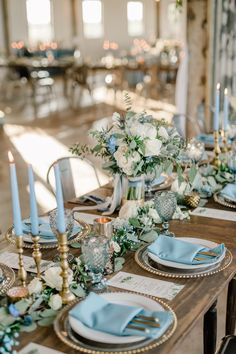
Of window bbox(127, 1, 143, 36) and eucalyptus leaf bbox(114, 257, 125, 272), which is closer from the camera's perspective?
eucalyptus leaf bbox(114, 257, 125, 272)

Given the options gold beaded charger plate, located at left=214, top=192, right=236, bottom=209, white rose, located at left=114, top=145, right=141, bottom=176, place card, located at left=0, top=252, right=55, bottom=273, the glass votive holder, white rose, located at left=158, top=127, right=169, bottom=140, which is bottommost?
place card, located at left=0, top=252, right=55, bottom=273

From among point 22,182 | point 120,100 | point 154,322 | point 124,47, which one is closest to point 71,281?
point 154,322

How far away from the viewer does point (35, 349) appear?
1.44 meters

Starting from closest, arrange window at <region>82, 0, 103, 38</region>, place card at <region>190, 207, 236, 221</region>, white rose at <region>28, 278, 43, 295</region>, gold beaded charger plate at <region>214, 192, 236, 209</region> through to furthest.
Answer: white rose at <region>28, 278, 43, 295</region>, place card at <region>190, 207, 236, 221</region>, gold beaded charger plate at <region>214, 192, 236, 209</region>, window at <region>82, 0, 103, 38</region>

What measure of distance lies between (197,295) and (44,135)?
691cm

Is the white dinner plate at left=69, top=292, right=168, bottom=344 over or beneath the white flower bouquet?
beneath

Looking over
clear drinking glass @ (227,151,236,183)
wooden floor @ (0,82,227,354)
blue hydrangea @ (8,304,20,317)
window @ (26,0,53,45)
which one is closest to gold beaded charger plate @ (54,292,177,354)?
blue hydrangea @ (8,304,20,317)

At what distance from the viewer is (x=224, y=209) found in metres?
2.57

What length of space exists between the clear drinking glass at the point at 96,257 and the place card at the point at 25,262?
9.4 inches

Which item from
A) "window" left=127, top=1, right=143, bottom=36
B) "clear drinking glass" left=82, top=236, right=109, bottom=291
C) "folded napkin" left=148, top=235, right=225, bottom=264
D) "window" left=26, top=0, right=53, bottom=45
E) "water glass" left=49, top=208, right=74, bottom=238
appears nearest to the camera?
"clear drinking glass" left=82, top=236, right=109, bottom=291

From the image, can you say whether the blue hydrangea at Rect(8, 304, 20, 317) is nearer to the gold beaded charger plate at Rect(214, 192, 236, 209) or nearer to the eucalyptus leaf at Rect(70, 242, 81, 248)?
the eucalyptus leaf at Rect(70, 242, 81, 248)

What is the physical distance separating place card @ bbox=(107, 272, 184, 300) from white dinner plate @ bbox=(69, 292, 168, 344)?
0.11m

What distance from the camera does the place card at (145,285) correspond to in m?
1.74

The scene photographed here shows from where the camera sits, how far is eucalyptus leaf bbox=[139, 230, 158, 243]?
219 cm
